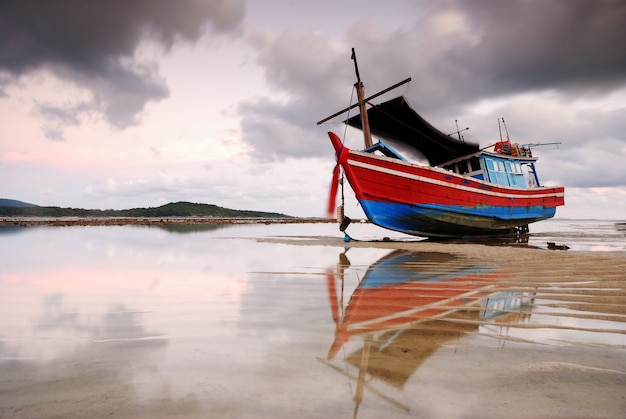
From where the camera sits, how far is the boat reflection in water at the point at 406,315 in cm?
216

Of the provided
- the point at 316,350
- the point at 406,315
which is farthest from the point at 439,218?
the point at 316,350

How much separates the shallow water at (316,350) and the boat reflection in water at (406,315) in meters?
0.02

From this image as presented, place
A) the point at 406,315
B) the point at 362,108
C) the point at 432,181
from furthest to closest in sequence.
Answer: the point at 362,108
the point at 432,181
the point at 406,315

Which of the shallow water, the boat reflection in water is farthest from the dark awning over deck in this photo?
the shallow water

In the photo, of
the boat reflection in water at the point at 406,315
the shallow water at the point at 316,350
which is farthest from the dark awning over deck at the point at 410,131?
the shallow water at the point at 316,350

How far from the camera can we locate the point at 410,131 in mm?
18000

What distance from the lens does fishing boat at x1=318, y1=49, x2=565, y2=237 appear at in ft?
48.3

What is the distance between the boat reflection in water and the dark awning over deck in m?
11.9

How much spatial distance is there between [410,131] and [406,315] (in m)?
16.0

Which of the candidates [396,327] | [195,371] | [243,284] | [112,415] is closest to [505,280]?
A: [396,327]

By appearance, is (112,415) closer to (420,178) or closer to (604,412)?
(604,412)

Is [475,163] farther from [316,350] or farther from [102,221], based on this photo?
[102,221]

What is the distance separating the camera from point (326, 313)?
364 cm

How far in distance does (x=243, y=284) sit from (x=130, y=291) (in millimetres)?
1649
